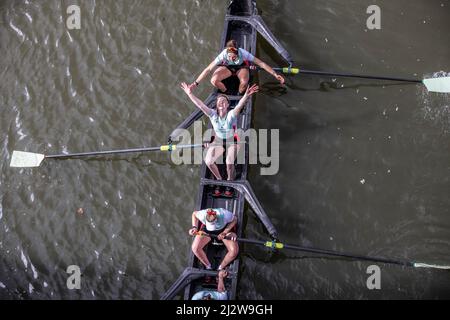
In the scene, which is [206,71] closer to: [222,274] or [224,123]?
[224,123]

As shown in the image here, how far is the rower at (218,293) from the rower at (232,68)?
135 inches

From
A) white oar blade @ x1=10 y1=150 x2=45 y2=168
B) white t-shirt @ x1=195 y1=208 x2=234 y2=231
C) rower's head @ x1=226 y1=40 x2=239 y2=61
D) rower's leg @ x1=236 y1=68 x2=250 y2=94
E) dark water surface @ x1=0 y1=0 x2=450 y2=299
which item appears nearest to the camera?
white t-shirt @ x1=195 y1=208 x2=234 y2=231

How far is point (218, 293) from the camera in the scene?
7523 mm

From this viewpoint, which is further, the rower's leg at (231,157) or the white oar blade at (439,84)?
the white oar blade at (439,84)

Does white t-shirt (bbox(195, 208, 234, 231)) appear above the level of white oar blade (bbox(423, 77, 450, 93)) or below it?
below

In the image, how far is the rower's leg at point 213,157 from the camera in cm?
822

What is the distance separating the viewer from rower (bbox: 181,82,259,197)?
8047 mm

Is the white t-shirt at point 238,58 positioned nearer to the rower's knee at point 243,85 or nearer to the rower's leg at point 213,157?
the rower's knee at point 243,85

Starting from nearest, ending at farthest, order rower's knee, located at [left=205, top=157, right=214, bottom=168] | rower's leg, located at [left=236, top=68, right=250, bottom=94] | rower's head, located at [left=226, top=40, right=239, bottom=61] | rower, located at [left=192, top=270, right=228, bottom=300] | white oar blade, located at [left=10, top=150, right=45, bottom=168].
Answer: rower, located at [left=192, top=270, right=228, bottom=300] → rower's knee, located at [left=205, top=157, right=214, bottom=168] → rower's head, located at [left=226, top=40, right=239, bottom=61] → rower's leg, located at [left=236, top=68, right=250, bottom=94] → white oar blade, located at [left=10, top=150, right=45, bottom=168]

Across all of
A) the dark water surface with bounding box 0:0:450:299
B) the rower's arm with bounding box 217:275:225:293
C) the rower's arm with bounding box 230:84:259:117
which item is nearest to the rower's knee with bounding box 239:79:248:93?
the rower's arm with bounding box 230:84:259:117

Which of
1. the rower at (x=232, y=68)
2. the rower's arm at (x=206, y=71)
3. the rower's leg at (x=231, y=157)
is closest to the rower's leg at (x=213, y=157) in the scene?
the rower's leg at (x=231, y=157)

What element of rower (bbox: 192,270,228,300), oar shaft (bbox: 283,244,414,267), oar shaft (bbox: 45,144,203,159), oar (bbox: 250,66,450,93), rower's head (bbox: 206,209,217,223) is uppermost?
oar (bbox: 250,66,450,93)

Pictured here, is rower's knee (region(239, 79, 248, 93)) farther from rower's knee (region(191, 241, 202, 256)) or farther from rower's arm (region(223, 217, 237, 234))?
rower's knee (region(191, 241, 202, 256))

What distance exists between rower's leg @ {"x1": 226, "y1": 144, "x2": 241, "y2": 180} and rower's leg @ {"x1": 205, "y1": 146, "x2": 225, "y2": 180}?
181 mm
